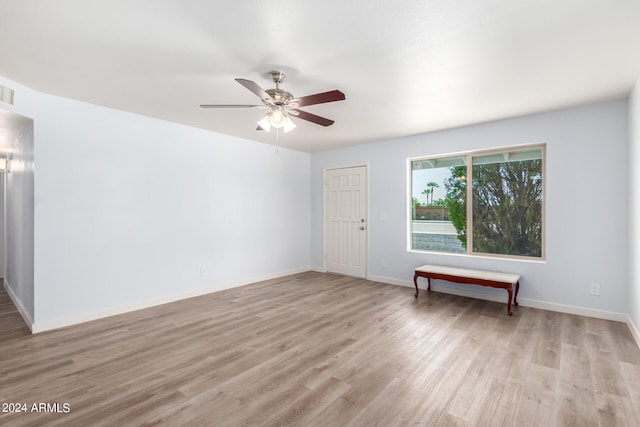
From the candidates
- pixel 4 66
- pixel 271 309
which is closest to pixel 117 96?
pixel 4 66

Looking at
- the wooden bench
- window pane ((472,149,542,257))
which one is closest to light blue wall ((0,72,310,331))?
the wooden bench

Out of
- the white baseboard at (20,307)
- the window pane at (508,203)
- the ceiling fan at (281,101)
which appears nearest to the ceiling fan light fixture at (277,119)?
the ceiling fan at (281,101)

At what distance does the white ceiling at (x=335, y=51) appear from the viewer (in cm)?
187

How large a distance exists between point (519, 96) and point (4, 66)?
4.83 meters

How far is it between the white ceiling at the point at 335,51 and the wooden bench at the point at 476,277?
6.79 ft

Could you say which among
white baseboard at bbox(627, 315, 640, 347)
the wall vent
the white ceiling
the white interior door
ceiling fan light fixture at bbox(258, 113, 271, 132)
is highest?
the white ceiling

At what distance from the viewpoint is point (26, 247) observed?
3.44 metres

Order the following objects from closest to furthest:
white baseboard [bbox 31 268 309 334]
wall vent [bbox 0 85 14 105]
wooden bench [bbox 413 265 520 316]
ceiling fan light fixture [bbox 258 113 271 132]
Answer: wall vent [bbox 0 85 14 105]
ceiling fan light fixture [bbox 258 113 271 132]
white baseboard [bbox 31 268 309 334]
wooden bench [bbox 413 265 520 316]

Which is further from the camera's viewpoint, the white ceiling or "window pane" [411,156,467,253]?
"window pane" [411,156,467,253]

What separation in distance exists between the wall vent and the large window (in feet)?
16.4

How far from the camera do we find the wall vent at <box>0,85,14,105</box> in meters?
2.77

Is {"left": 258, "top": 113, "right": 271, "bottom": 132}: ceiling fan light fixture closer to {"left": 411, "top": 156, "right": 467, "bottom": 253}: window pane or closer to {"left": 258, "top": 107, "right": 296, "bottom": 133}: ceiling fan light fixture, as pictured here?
{"left": 258, "top": 107, "right": 296, "bottom": 133}: ceiling fan light fixture

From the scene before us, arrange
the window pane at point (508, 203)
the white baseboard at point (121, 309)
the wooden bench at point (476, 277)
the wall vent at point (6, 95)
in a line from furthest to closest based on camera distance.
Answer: the window pane at point (508, 203), the wooden bench at point (476, 277), the white baseboard at point (121, 309), the wall vent at point (6, 95)

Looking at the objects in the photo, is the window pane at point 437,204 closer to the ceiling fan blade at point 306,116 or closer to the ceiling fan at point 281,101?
the ceiling fan blade at point 306,116
